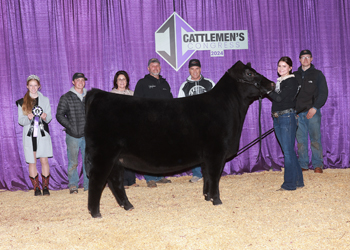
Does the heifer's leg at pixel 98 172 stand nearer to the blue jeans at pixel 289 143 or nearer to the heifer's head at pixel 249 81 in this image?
the heifer's head at pixel 249 81

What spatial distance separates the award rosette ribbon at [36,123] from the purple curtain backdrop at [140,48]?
633 millimetres

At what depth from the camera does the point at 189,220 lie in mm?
3268

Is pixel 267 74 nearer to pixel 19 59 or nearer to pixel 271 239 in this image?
pixel 271 239

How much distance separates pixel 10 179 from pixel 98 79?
224 centimetres

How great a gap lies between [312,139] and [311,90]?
0.89 m

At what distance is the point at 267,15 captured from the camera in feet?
19.6

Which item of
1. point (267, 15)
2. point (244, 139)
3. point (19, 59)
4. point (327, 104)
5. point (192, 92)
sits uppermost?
point (267, 15)

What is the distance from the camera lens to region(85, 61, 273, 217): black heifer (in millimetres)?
3352

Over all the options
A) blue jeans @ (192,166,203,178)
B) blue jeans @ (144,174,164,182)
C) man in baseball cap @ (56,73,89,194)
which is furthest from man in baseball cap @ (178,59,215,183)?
man in baseball cap @ (56,73,89,194)

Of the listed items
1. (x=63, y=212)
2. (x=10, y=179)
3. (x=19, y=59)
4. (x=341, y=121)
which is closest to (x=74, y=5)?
(x=19, y=59)

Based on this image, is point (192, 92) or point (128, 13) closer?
point (192, 92)

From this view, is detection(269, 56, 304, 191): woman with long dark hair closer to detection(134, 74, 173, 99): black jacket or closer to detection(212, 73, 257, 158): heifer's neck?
detection(212, 73, 257, 158): heifer's neck

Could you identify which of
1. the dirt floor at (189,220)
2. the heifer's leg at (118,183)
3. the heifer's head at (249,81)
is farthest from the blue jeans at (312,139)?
the heifer's leg at (118,183)

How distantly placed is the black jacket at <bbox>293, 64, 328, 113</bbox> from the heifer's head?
1857mm
